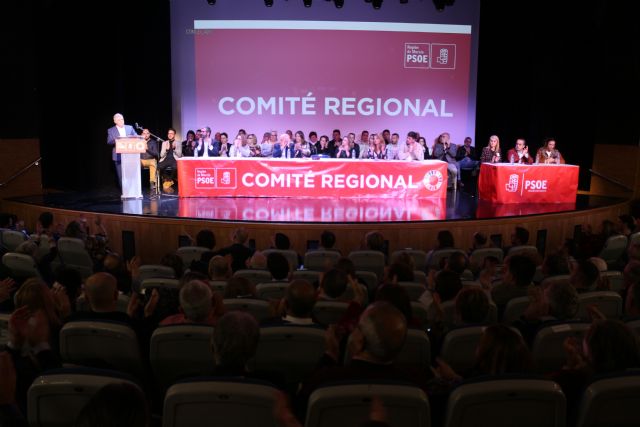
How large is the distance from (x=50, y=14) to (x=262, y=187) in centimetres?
507

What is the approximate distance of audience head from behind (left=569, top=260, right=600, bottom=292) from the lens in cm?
347

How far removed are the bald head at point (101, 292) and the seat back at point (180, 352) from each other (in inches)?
18.4

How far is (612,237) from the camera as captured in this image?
5.34 m

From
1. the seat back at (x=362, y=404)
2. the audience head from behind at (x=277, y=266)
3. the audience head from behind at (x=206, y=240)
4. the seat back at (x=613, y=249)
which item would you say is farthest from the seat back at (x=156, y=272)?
the seat back at (x=613, y=249)

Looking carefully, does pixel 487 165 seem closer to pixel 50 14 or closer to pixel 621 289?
pixel 621 289

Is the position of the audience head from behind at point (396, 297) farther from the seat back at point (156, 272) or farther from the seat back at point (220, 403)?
the seat back at point (156, 272)

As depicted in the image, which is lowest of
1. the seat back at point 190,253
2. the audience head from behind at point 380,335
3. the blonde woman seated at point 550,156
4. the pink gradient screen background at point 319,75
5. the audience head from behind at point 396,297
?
the seat back at point 190,253

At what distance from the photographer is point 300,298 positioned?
2711 mm

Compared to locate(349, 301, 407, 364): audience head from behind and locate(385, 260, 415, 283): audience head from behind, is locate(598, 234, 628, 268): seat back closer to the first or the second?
locate(385, 260, 415, 283): audience head from behind

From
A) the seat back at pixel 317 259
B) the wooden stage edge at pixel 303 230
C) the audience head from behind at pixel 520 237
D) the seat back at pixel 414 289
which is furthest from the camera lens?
the wooden stage edge at pixel 303 230

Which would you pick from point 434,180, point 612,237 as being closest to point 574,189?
point 434,180

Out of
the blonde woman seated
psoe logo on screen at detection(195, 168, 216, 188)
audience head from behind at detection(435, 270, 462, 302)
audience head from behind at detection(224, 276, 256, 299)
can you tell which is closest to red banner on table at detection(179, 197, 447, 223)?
psoe logo on screen at detection(195, 168, 216, 188)

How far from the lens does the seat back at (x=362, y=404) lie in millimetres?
1654

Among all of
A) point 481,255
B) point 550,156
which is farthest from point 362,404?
point 550,156
